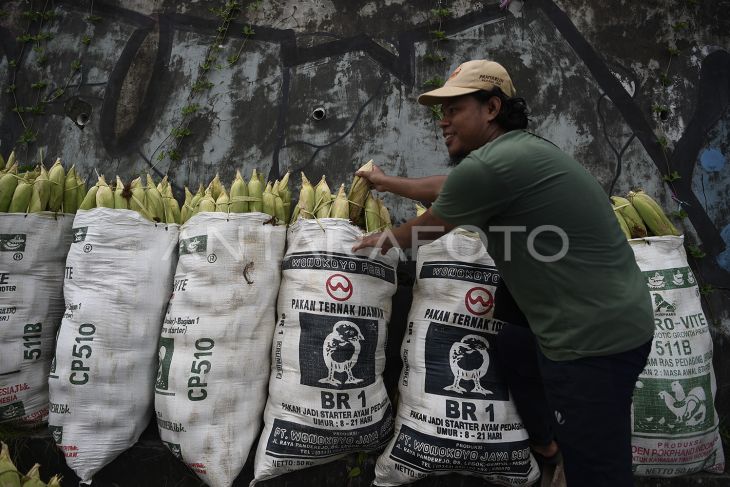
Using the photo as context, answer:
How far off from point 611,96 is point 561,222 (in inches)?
88.2

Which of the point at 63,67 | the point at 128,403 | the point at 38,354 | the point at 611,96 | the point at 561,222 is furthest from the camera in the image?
the point at 63,67

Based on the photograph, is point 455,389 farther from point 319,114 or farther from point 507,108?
point 319,114

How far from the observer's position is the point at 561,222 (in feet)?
5.65

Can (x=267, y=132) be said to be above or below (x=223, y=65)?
below

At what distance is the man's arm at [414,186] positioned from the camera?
2.44 meters

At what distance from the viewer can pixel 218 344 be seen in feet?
A: 7.90

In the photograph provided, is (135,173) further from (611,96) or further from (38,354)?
(611,96)

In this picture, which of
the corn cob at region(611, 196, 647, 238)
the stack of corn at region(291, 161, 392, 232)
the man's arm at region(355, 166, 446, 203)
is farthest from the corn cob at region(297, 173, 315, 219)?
the corn cob at region(611, 196, 647, 238)

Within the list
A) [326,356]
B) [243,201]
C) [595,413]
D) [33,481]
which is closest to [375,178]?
[243,201]

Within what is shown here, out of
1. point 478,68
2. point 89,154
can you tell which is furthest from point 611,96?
point 89,154

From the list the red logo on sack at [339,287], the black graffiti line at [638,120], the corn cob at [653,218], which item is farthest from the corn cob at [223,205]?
the black graffiti line at [638,120]

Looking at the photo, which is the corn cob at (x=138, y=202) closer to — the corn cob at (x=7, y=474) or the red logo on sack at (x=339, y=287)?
the red logo on sack at (x=339, y=287)

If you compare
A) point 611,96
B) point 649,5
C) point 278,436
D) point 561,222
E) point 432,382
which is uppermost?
point 649,5

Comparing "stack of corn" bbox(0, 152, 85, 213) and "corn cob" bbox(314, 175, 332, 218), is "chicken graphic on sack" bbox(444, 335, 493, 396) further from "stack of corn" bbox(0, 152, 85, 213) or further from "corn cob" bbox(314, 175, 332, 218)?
"stack of corn" bbox(0, 152, 85, 213)
